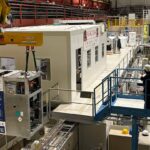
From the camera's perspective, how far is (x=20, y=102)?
6.14 metres

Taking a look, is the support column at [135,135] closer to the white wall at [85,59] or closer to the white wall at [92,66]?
the white wall at [85,59]

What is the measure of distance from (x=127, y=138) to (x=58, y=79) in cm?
294

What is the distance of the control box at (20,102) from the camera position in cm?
609

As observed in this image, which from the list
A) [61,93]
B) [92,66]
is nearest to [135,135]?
[61,93]

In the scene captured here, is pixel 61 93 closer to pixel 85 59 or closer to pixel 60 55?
pixel 60 55

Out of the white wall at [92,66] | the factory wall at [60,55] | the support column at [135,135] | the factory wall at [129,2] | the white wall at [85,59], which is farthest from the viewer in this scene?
the factory wall at [129,2]

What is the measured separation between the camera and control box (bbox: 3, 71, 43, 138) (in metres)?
6.09

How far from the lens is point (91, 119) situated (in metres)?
8.12

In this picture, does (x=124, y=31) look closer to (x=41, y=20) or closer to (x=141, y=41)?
(x=141, y=41)

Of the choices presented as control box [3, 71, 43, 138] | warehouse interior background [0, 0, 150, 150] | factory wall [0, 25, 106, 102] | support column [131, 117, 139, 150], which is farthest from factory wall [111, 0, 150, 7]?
control box [3, 71, 43, 138]

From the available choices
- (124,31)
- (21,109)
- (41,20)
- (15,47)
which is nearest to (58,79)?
(15,47)

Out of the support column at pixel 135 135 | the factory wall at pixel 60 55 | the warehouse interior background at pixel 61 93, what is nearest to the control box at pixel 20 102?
the warehouse interior background at pixel 61 93

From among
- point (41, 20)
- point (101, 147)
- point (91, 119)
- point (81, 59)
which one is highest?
point (41, 20)

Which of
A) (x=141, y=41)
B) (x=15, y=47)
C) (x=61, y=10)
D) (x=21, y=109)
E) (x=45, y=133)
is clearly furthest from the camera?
(x=141, y=41)
